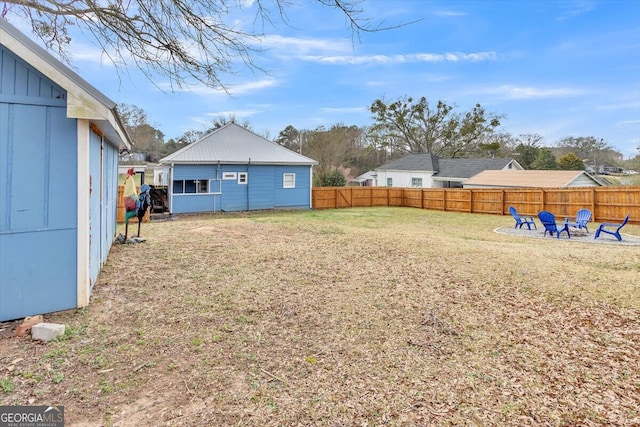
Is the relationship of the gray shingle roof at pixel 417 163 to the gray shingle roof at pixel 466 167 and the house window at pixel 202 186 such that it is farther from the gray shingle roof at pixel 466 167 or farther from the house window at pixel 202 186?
the house window at pixel 202 186

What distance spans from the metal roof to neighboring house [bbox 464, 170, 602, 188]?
80.5ft

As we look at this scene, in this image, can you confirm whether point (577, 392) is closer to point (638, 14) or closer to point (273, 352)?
point (273, 352)

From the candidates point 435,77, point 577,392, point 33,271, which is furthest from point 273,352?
point 435,77

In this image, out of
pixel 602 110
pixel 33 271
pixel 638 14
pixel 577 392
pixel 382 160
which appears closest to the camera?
pixel 577 392

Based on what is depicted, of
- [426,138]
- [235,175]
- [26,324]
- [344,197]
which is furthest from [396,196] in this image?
[26,324]

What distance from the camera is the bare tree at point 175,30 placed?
444cm

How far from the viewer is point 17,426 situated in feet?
7.23

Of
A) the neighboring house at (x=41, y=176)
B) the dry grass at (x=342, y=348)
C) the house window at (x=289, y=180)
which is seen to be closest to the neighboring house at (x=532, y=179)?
the house window at (x=289, y=180)

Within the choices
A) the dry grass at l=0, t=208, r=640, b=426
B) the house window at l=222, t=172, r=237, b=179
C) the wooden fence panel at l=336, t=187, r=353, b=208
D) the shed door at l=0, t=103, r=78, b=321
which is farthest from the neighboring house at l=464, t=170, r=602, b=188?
the shed door at l=0, t=103, r=78, b=321

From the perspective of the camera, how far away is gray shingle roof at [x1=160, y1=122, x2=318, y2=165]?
16.8 m

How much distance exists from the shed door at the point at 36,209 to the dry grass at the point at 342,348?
1.38 feet

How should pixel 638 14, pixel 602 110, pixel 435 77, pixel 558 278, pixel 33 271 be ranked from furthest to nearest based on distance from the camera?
pixel 602 110 → pixel 435 77 → pixel 638 14 → pixel 558 278 → pixel 33 271

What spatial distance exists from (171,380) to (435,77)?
2120 centimetres

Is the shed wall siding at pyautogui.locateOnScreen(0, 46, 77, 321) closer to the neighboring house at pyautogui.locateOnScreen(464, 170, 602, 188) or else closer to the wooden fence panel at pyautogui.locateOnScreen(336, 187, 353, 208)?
the wooden fence panel at pyautogui.locateOnScreen(336, 187, 353, 208)
